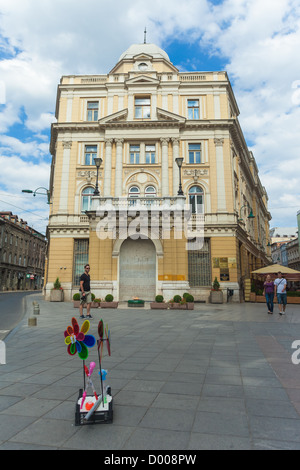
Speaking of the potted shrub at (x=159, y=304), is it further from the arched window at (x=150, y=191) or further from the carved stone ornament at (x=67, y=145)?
the carved stone ornament at (x=67, y=145)

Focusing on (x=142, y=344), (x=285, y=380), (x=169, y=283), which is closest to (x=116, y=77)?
(x=169, y=283)

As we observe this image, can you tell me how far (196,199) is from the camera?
25906mm

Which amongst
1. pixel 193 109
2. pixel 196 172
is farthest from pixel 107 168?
pixel 193 109

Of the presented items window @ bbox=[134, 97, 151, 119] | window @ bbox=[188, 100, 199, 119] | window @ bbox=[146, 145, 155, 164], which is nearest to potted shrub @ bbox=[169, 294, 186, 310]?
window @ bbox=[146, 145, 155, 164]

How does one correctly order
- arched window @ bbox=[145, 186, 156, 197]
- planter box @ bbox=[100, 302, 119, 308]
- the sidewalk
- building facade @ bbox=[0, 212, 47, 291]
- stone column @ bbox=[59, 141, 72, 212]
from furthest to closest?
1. building facade @ bbox=[0, 212, 47, 291]
2. stone column @ bbox=[59, 141, 72, 212]
3. arched window @ bbox=[145, 186, 156, 197]
4. planter box @ bbox=[100, 302, 119, 308]
5. the sidewalk

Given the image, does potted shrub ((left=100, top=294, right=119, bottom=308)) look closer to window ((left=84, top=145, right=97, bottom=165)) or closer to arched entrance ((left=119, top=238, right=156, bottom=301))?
arched entrance ((left=119, top=238, right=156, bottom=301))

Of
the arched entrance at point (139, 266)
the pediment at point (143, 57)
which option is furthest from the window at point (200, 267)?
the pediment at point (143, 57)

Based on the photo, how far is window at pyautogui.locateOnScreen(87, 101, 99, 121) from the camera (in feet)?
90.8

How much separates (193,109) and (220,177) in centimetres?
670

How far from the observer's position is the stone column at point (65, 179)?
86.5 ft

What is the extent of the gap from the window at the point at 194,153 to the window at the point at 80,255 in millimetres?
11384

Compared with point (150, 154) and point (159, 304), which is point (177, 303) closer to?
point (159, 304)

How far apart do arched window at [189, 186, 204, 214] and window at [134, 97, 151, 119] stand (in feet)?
24.5
